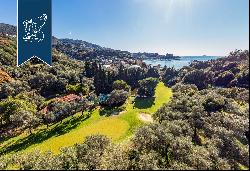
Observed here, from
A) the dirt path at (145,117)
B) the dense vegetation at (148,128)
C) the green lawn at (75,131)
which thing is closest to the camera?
the dense vegetation at (148,128)

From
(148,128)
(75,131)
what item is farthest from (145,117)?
(148,128)

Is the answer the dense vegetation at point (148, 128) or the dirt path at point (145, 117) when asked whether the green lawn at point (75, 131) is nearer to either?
the dirt path at point (145, 117)

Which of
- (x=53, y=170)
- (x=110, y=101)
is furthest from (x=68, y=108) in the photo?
(x=53, y=170)

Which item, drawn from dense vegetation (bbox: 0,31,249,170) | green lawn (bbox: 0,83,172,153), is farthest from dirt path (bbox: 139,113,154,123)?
dense vegetation (bbox: 0,31,249,170)

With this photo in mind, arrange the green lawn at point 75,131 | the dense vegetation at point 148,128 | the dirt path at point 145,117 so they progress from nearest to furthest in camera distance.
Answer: the dense vegetation at point 148,128 → the green lawn at point 75,131 → the dirt path at point 145,117

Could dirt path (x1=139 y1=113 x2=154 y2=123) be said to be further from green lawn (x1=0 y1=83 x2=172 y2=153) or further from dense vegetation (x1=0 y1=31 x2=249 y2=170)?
dense vegetation (x1=0 y1=31 x2=249 y2=170)

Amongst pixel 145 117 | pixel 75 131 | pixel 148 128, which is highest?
pixel 148 128

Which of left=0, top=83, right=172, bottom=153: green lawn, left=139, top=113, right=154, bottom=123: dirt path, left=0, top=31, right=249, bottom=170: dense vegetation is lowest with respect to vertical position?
left=0, top=83, right=172, bottom=153: green lawn

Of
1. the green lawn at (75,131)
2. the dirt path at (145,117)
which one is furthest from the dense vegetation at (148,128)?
the dirt path at (145,117)

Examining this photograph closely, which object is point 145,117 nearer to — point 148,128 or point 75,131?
point 75,131
